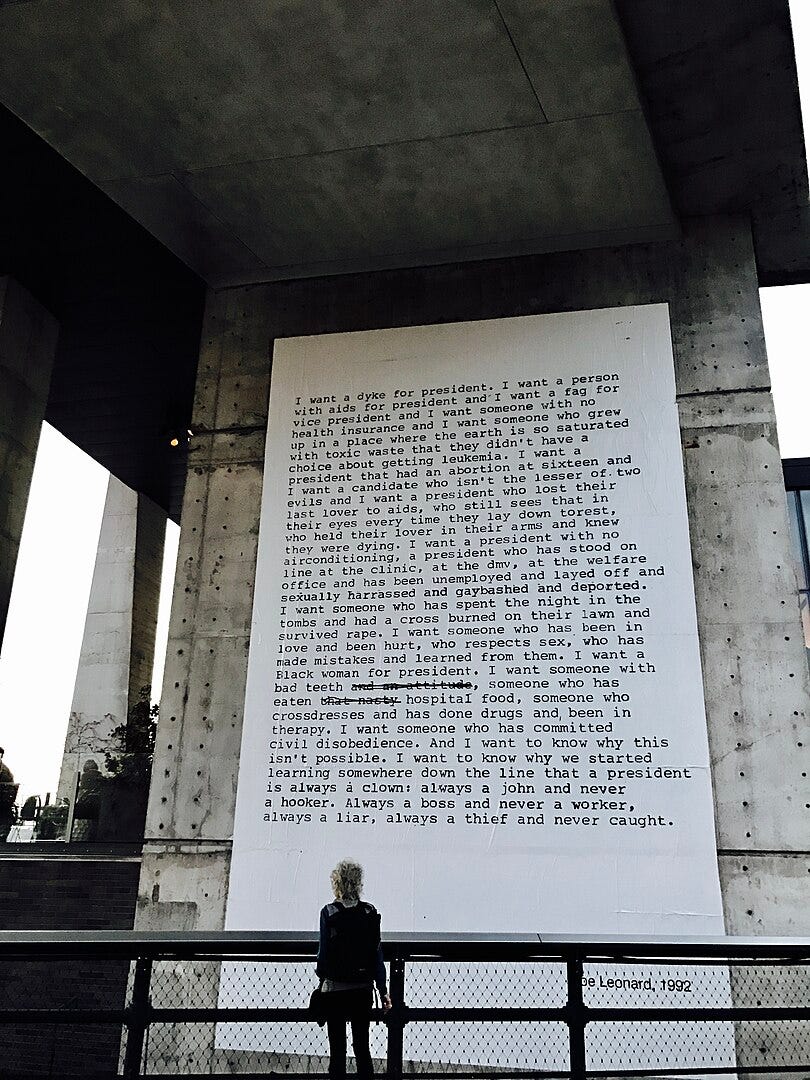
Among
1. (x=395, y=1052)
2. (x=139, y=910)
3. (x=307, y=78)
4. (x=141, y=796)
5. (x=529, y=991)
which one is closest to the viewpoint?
(x=395, y=1052)

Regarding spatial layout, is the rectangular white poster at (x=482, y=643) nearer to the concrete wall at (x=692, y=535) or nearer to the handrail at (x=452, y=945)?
the concrete wall at (x=692, y=535)

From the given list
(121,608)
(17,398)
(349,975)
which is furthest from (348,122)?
(121,608)

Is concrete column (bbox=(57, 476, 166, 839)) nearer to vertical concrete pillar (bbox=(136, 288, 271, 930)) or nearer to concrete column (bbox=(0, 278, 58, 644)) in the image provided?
concrete column (bbox=(0, 278, 58, 644))

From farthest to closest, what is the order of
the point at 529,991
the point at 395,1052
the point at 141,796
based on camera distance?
the point at 141,796 < the point at 529,991 < the point at 395,1052

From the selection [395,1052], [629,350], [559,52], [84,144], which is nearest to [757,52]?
[559,52]

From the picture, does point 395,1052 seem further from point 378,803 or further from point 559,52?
point 559,52

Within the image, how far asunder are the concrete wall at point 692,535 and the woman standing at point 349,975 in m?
2.51

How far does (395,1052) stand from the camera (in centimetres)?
238

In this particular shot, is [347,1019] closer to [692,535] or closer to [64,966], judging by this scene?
[692,535]

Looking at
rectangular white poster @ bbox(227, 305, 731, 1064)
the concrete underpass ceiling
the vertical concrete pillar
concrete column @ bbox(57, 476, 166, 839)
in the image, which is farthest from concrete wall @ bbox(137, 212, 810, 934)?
concrete column @ bbox(57, 476, 166, 839)

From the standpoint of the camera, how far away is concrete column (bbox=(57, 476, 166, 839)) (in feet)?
45.9

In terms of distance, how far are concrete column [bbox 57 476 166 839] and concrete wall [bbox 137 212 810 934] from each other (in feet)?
26.9

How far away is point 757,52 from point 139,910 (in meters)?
5.97

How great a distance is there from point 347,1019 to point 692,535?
3499mm
